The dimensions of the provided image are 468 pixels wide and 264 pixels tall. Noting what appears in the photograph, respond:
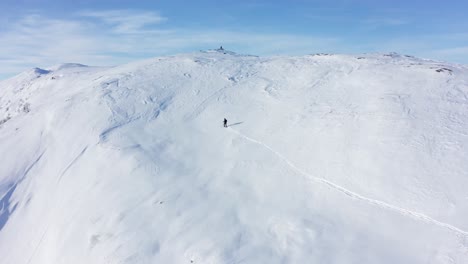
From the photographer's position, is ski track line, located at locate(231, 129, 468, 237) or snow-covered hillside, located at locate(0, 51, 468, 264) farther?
snow-covered hillside, located at locate(0, 51, 468, 264)

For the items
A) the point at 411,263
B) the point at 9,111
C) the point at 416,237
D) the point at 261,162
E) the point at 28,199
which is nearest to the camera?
the point at 411,263

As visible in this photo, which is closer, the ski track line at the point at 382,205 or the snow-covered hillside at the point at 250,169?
the ski track line at the point at 382,205

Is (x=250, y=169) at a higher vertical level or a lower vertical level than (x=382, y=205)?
higher

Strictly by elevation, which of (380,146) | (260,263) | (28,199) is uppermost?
(380,146)

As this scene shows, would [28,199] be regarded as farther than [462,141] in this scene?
Yes

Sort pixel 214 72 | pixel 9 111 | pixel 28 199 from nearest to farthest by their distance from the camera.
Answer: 1. pixel 28 199
2. pixel 214 72
3. pixel 9 111

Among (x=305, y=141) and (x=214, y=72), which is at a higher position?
(x=214, y=72)

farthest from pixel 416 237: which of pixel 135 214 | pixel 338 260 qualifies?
pixel 135 214

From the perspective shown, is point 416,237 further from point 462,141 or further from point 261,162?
point 261,162
